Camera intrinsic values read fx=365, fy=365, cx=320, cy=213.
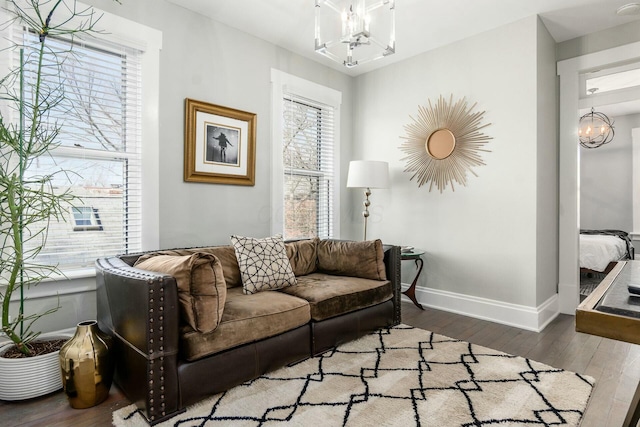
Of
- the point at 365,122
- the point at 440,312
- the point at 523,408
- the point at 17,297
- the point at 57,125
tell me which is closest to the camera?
the point at 523,408

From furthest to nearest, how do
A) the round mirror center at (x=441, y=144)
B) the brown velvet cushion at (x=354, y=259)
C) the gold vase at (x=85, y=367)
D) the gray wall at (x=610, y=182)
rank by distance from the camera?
the gray wall at (x=610, y=182) → the round mirror center at (x=441, y=144) → the brown velvet cushion at (x=354, y=259) → the gold vase at (x=85, y=367)

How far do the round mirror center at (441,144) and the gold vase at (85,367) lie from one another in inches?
125

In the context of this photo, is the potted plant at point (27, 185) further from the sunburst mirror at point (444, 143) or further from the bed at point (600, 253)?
the bed at point (600, 253)

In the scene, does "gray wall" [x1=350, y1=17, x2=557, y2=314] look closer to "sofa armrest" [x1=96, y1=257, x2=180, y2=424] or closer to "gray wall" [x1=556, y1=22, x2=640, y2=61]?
"gray wall" [x1=556, y1=22, x2=640, y2=61]

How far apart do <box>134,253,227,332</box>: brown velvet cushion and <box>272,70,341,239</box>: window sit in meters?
1.71

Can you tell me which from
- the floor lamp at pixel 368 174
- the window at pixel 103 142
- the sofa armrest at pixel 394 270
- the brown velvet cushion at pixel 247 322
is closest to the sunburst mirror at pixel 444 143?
the floor lamp at pixel 368 174

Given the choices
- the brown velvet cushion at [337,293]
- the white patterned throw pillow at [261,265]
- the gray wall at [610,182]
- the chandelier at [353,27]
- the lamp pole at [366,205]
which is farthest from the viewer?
the gray wall at [610,182]

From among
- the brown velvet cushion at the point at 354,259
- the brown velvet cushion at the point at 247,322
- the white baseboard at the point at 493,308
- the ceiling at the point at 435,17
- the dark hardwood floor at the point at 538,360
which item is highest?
the ceiling at the point at 435,17

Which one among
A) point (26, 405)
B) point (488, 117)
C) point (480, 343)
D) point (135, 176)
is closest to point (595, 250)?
point (488, 117)

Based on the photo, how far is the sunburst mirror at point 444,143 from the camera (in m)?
3.45

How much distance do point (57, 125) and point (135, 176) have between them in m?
0.56

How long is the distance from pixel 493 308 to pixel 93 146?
3501 mm

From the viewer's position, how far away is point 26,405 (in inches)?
74.4

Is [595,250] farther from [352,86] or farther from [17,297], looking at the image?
[17,297]
